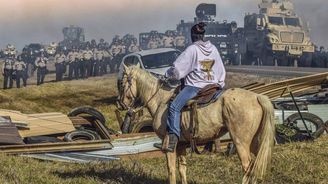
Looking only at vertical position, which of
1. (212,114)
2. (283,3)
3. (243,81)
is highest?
(283,3)

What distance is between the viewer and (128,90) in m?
8.96

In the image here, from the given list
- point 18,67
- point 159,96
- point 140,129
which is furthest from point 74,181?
point 18,67

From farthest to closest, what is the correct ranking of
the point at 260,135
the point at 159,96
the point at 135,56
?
the point at 135,56 < the point at 159,96 < the point at 260,135

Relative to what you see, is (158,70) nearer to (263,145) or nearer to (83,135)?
(83,135)

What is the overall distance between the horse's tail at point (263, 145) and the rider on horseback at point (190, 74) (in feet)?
3.07

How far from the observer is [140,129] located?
14.4m

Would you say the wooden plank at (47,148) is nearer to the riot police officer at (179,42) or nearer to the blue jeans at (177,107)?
the blue jeans at (177,107)

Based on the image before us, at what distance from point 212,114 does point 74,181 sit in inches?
114

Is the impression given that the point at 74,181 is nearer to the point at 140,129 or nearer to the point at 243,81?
the point at 140,129

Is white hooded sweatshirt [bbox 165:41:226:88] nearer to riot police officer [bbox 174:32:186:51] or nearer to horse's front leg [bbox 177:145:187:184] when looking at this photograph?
horse's front leg [bbox 177:145:187:184]

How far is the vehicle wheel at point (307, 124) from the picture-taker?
1361 cm

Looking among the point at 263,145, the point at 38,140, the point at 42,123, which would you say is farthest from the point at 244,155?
the point at 42,123

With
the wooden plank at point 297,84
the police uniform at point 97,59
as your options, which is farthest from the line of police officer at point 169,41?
the wooden plank at point 297,84

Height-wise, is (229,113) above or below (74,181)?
above
